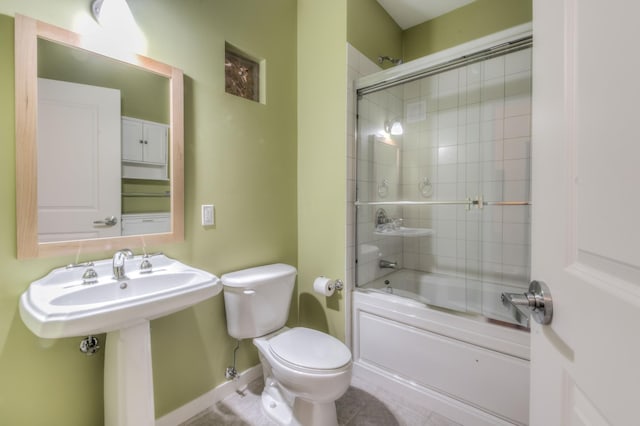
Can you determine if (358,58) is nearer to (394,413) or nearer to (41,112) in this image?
(41,112)

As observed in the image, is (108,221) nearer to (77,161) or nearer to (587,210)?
(77,161)

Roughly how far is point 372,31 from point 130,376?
8.13 ft

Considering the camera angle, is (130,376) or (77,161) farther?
(77,161)

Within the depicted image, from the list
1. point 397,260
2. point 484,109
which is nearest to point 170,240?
point 397,260

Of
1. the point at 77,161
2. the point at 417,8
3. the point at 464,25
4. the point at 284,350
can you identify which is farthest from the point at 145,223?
the point at 464,25

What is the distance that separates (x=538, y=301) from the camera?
532 millimetres

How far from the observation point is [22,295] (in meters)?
1.00

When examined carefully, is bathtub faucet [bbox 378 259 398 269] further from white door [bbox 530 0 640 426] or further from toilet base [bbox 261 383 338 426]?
white door [bbox 530 0 640 426]

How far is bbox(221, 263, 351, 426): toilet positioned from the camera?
49.8 inches

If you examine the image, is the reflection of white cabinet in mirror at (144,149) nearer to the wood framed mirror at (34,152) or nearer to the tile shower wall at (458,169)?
the wood framed mirror at (34,152)

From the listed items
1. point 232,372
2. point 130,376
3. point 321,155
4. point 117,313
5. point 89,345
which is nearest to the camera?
point 117,313

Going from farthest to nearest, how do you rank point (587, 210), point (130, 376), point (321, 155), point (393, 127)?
point (393, 127)
point (321, 155)
point (130, 376)
point (587, 210)

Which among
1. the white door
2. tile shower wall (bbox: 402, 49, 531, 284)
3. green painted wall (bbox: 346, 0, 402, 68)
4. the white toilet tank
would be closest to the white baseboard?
the white toilet tank

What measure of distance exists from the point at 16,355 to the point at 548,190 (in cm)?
173
